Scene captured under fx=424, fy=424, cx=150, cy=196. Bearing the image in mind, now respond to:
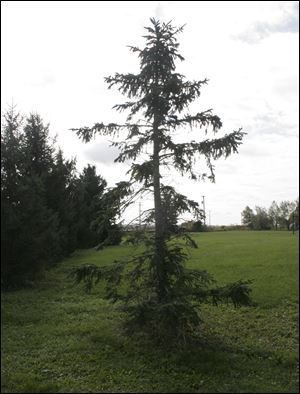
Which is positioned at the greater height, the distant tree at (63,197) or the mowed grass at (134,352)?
the distant tree at (63,197)

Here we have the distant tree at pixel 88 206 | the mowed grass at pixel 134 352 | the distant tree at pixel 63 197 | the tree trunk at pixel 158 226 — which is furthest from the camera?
the distant tree at pixel 88 206

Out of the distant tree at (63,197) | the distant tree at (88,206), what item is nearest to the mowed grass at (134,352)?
the distant tree at (63,197)

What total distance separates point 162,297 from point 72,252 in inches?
860

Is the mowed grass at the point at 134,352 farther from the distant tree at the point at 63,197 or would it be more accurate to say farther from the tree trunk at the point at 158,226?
the distant tree at the point at 63,197

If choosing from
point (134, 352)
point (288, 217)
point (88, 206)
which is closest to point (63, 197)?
point (88, 206)

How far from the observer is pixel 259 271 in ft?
61.3

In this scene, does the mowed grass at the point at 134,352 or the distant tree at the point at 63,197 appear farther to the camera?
the distant tree at the point at 63,197

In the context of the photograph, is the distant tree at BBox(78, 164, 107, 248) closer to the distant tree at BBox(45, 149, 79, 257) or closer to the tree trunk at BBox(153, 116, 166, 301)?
the distant tree at BBox(45, 149, 79, 257)

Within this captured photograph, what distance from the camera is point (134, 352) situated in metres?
8.88

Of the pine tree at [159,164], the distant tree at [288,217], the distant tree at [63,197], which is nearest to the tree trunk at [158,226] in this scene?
the pine tree at [159,164]

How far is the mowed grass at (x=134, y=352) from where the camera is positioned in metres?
7.15

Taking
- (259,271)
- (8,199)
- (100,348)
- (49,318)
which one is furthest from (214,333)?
(259,271)

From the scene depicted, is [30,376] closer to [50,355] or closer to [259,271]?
[50,355]

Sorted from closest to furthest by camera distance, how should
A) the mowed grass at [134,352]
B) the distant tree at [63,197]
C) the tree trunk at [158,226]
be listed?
1. the mowed grass at [134,352]
2. the tree trunk at [158,226]
3. the distant tree at [63,197]
